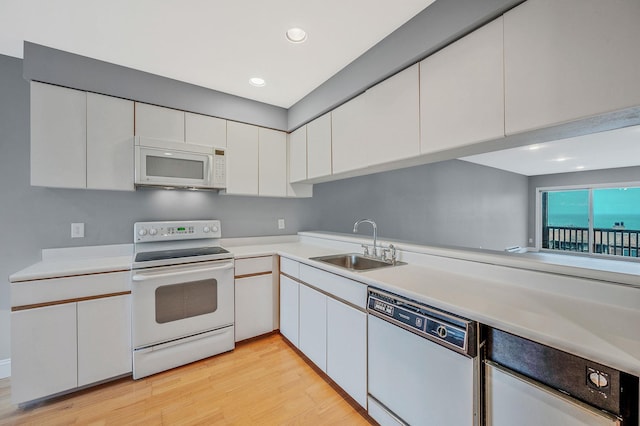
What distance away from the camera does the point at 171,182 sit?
2.31m

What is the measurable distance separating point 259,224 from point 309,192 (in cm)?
73

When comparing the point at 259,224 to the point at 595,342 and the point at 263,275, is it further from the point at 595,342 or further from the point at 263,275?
the point at 595,342

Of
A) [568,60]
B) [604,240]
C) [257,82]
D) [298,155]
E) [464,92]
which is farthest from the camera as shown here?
[604,240]

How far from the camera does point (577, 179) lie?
7.16 meters

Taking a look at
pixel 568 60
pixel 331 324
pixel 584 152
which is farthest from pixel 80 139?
pixel 584 152

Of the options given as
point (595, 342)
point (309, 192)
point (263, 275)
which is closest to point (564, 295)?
point (595, 342)

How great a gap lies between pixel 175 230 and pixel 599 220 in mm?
9982

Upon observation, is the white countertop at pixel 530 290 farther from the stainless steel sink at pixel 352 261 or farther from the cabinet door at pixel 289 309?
the cabinet door at pixel 289 309

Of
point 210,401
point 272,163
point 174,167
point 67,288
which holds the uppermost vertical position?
point 272,163

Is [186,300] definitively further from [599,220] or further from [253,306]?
[599,220]

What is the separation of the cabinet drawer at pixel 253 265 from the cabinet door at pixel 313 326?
1.70 ft

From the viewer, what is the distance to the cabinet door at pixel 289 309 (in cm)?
229

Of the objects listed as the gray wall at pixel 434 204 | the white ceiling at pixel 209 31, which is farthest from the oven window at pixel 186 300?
the white ceiling at pixel 209 31

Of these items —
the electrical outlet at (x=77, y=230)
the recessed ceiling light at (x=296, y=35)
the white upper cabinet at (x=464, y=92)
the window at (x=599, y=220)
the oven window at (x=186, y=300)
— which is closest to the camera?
the white upper cabinet at (x=464, y=92)
